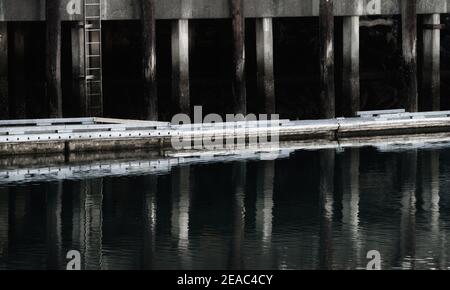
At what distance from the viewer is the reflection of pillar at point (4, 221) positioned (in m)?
31.1

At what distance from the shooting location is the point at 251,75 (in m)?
48.0

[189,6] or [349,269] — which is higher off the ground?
[189,6]

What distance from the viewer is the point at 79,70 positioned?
41062mm

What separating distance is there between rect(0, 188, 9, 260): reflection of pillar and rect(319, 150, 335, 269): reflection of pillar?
5.85 meters

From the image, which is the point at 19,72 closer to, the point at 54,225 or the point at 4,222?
the point at 4,222

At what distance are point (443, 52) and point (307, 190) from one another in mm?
14164

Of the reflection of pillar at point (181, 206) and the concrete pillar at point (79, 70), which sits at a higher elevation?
the concrete pillar at point (79, 70)

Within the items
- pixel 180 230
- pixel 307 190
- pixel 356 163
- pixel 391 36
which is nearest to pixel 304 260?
pixel 180 230

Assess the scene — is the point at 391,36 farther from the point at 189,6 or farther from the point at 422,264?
the point at 422,264

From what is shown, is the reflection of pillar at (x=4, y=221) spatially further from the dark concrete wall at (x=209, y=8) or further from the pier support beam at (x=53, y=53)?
the dark concrete wall at (x=209, y=8)

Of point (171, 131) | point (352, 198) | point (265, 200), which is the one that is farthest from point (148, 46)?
point (352, 198)

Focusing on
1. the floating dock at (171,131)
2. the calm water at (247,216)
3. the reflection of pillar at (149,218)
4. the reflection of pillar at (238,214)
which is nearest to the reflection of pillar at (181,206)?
the calm water at (247,216)

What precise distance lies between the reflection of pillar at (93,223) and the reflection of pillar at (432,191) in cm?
625

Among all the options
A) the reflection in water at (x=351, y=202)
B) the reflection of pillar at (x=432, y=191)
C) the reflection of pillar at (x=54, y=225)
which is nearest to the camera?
the reflection of pillar at (x=54, y=225)
